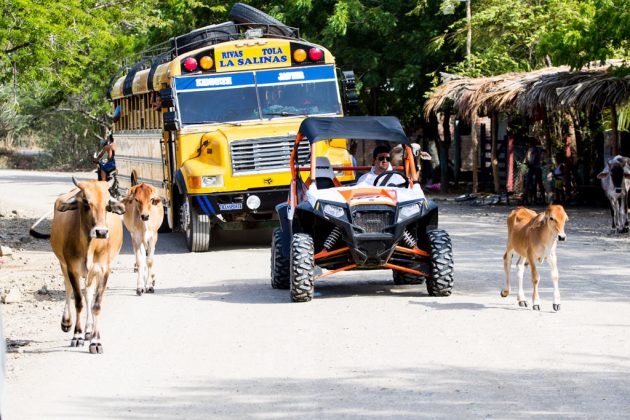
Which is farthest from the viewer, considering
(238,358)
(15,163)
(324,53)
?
(15,163)

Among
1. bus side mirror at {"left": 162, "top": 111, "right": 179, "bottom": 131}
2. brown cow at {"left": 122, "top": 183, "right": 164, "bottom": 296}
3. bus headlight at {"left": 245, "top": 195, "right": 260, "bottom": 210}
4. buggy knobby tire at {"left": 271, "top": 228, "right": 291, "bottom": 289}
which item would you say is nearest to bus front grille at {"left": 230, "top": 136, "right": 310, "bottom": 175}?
bus headlight at {"left": 245, "top": 195, "right": 260, "bottom": 210}

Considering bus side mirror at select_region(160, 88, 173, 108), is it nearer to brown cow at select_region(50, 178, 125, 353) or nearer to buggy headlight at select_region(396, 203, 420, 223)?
buggy headlight at select_region(396, 203, 420, 223)

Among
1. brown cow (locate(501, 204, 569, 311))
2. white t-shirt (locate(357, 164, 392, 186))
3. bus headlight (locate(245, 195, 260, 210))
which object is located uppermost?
white t-shirt (locate(357, 164, 392, 186))

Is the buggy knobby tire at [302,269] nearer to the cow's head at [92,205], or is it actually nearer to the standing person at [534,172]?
the cow's head at [92,205]

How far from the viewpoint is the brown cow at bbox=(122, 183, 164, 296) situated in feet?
46.9

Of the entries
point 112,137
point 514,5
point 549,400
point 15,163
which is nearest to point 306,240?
point 549,400

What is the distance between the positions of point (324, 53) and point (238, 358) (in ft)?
36.2

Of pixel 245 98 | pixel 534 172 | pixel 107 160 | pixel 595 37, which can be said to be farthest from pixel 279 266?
pixel 534 172

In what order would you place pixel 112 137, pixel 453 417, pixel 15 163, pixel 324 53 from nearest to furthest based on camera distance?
pixel 453 417
pixel 324 53
pixel 112 137
pixel 15 163

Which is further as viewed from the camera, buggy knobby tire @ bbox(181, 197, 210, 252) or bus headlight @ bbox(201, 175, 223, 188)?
buggy knobby tire @ bbox(181, 197, 210, 252)

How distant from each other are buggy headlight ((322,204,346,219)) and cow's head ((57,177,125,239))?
3.21m

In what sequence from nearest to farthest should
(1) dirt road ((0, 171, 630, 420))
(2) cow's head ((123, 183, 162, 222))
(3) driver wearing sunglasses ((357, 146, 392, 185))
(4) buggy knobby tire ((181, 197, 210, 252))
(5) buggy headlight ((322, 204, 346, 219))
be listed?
(1) dirt road ((0, 171, 630, 420)) < (5) buggy headlight ((322, 204, 346, 219)) < (3) driver wearing sunglasses ((357, 146, 392, 185)) < (2) cow's head ((123, 183, 162, 222)) < (4) buggy knobby tire ((181, 197, 210, 252))

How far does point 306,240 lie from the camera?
12867mm

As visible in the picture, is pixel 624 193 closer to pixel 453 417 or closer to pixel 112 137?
pixel 112 137
